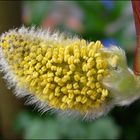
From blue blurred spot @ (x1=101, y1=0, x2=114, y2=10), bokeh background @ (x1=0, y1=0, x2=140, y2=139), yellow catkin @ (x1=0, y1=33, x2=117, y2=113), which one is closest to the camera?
yellow catkin @ (x1=0, y1=33, x2=117, y2=113)

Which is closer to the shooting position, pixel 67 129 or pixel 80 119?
pixel 80 119

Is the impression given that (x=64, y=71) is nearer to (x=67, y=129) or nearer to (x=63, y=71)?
(x=63, y=71)

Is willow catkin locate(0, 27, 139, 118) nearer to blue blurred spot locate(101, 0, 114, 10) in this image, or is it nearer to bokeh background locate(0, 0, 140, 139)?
bokeh background locate(0, 0, 140, 139)

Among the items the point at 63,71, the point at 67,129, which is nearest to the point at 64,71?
the point at 63,71

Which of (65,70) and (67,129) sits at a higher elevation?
(65,70)

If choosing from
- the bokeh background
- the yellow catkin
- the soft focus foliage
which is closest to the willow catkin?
the yellow catkin
